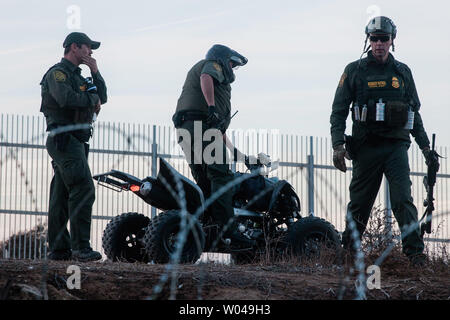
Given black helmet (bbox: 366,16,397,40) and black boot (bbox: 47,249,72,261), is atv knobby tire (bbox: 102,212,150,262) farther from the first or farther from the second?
black helmet (bbox: 366,16,397,40)

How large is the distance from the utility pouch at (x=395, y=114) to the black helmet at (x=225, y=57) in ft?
4.73

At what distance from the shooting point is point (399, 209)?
7535mm

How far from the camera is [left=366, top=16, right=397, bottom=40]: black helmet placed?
7.72 metres

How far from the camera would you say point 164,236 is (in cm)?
752

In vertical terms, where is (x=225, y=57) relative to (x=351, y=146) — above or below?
above

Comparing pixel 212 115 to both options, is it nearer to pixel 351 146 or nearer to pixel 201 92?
pixel 201 92

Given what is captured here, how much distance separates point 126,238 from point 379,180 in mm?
2248

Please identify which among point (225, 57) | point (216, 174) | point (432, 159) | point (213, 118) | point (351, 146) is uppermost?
point (225, 57)

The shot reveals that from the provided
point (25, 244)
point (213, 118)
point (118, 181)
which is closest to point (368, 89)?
point (213, 118)

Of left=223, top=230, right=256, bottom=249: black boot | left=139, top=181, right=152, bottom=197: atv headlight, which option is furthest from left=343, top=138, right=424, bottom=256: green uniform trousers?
left=139, top=181, right=152, bottom=197: atv headlight

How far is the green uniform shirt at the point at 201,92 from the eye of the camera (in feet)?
26.5

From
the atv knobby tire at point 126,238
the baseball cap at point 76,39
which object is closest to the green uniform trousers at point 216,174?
the atv knobby tire at point 126,238
